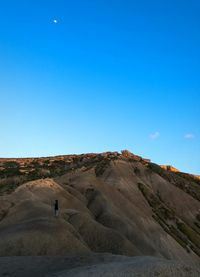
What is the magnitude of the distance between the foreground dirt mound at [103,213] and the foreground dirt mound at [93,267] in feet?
28.5

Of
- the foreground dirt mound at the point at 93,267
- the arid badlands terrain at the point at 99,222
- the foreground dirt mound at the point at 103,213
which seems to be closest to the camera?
the foreground dirt mound at the point at 93,267

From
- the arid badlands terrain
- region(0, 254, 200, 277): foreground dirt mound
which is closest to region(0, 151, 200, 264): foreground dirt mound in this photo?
the arid badlands terrain

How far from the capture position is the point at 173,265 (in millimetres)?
23719

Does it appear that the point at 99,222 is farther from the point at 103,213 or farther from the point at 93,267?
the point at 93,267

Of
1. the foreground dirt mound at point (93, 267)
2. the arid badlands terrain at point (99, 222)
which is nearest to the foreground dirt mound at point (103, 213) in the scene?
the arid badlands terrain at point (99, 222)

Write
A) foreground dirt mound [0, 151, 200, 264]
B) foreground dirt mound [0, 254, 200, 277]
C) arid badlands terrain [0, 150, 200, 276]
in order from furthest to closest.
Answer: foreground dirt mound [0, 151, 200, 264], arid badlands terrain [0, 150, 200, 276], foreground dirt mound [0, 254, 200, 277]

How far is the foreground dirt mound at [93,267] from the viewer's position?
76.0 ft

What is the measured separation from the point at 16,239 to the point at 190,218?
80366 mm

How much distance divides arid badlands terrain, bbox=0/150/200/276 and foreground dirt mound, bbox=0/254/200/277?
0.18ft

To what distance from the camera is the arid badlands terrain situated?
107 ft

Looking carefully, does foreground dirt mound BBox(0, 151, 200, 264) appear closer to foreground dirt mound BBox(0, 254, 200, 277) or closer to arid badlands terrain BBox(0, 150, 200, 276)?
arid badlands terrain BBox(0, 150, 200, 276)

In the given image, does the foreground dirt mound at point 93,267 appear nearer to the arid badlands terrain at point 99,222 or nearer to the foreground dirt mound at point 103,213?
the arid badlands terrain at point 99,222

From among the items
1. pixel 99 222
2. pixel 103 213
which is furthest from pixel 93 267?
pixel 103 213

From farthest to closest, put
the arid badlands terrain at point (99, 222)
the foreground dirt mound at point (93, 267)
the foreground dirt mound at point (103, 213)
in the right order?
the foreground dirt mound at point (103, 213), the arid badlands terrain at point (99, 222), the foreground dirt mound at point (93, 267)
